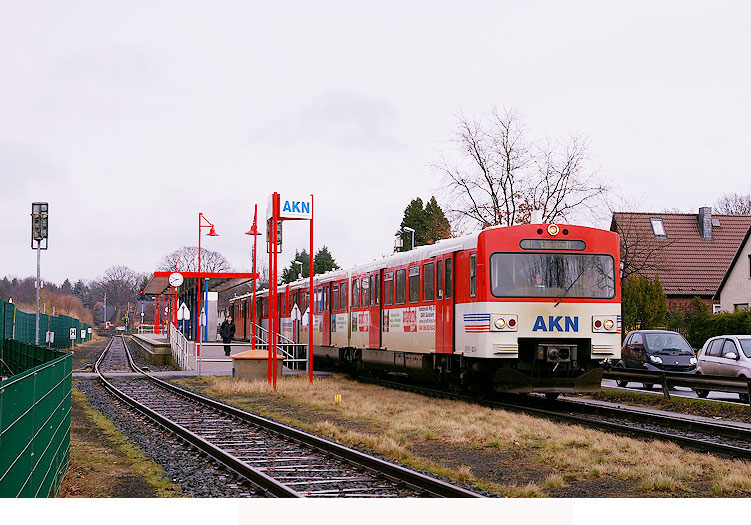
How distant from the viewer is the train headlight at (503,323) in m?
16.8

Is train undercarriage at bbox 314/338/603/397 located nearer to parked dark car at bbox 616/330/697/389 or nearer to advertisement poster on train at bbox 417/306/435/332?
advertisement poster on train at bbox 417/306/435/332

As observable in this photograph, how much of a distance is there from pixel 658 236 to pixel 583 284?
34.7 m

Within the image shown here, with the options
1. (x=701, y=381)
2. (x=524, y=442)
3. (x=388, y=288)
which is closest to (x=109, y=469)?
(x=524, y=442)

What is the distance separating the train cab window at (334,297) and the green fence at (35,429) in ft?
59.5

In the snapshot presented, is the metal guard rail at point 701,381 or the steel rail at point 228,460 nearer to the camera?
the steel rail at point 228,460

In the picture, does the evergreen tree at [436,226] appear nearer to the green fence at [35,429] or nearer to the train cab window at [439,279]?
the train cab window at [439,279]

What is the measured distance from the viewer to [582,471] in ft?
34.6

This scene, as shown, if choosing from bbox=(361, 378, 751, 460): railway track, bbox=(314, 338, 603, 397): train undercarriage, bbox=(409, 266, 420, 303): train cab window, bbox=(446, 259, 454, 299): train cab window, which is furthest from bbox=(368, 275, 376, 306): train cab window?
bbox=(314, 338, 603, 397): train undercarriage

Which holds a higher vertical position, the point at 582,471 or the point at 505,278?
the point at 505,278

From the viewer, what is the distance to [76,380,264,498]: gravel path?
9531 millimetres

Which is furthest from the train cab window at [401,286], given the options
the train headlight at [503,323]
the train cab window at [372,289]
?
the train headlight at [503,323]

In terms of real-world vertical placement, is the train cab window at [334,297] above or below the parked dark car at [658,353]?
above
